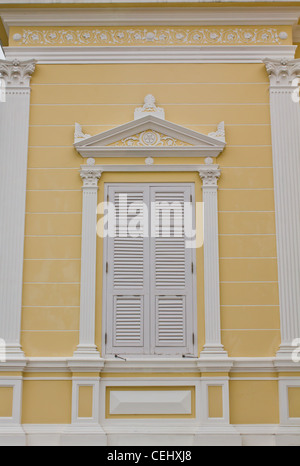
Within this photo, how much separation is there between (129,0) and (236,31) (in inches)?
57.2

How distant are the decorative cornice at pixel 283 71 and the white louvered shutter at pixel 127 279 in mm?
2205

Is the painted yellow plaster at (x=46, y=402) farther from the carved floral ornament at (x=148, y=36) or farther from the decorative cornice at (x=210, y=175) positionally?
the carved floral ornament at (x=148, y=36)

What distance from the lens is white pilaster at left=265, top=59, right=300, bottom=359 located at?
23.0 ft

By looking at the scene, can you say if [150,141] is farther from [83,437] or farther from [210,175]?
[83,437]

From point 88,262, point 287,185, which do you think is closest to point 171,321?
point 88,262

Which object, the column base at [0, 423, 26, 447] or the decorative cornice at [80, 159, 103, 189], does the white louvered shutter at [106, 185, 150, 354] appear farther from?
the column base at [0, 423, 26, 447]

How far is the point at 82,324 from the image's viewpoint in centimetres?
699

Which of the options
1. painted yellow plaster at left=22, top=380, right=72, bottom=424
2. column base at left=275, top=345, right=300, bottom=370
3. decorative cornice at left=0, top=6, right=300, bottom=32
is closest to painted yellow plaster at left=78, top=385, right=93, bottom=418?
painted yellow plaster at left=22, top=380, right=72, bottom=424

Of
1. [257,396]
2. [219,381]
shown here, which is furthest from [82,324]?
[257,396]

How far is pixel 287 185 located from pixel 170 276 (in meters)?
1.85

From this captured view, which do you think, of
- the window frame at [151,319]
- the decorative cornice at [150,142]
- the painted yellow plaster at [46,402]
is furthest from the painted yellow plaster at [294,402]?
the decorative cornice at [150,142]

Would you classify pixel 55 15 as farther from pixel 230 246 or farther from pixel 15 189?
pixel 230 246

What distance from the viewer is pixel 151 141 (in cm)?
743

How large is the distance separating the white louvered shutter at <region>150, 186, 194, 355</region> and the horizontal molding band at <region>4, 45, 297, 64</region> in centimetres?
175
